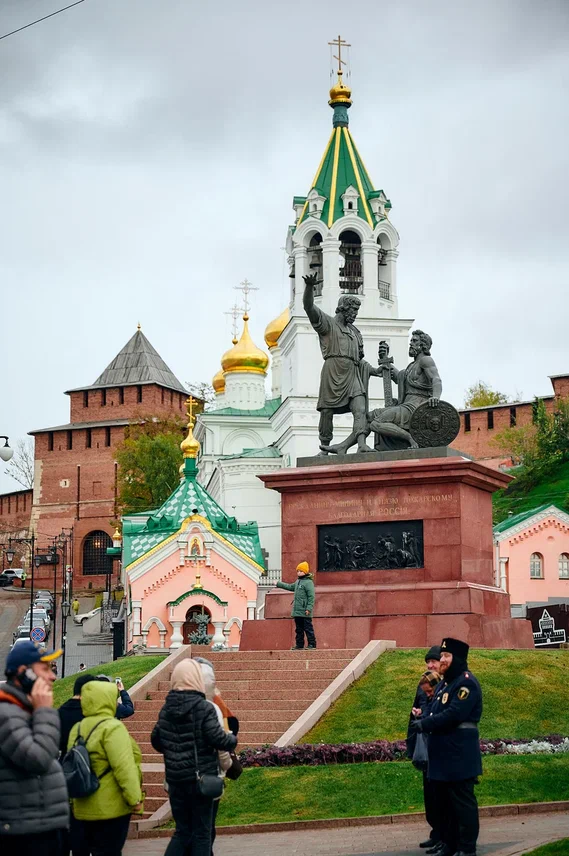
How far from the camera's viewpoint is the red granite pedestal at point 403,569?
61.1 ft

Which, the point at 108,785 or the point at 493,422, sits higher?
the point at 493,422

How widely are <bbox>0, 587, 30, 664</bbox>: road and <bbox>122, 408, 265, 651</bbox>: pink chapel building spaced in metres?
6.31

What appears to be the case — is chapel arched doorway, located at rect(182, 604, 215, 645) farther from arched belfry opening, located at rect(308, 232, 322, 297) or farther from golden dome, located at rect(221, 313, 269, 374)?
golden dome, located at rect(221, 313, 269, 374)

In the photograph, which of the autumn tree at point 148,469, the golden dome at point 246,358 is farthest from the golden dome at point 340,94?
the autumn tree at point 148,469

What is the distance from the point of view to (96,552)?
93.8 meters

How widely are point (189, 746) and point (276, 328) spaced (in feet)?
230

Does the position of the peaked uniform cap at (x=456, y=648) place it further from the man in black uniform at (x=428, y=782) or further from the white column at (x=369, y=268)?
the white column at (x=369, y=268)

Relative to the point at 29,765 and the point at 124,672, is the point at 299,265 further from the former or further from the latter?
the point at 29,765

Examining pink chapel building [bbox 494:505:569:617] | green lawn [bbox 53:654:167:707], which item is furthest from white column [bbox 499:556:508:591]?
green lawn [bbox 53:654:167:707]

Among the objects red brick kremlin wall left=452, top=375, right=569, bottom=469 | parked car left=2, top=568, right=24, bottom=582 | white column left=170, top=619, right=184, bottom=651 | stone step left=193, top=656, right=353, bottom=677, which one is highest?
red brick kremlin wall left=452, top=375, right=569, bottom=469

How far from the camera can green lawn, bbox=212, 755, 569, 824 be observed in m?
11.9

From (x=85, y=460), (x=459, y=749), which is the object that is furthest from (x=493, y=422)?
(x=459, y=749)

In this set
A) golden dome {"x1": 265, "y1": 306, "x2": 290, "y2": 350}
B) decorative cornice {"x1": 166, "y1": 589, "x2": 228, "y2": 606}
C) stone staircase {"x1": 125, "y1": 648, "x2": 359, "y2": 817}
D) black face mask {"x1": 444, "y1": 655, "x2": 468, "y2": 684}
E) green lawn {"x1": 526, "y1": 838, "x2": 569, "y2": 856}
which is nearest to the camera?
green lawn {"x1": 526, "y1": 838, "x2": 569, "y2": 856}

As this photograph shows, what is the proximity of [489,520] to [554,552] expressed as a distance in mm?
29930
